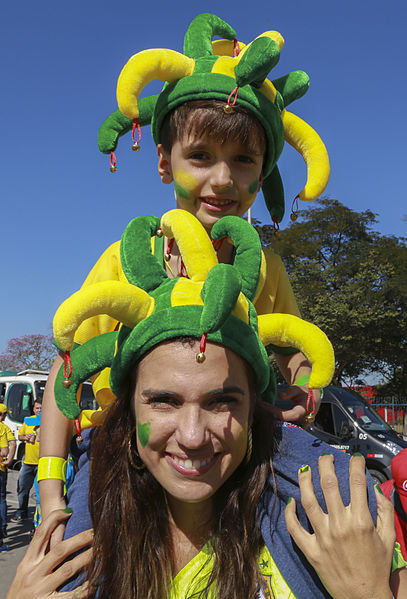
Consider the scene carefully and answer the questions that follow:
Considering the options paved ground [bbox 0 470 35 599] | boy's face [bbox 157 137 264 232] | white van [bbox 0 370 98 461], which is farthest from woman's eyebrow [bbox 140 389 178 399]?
white van [bbox 0 370 98 461]

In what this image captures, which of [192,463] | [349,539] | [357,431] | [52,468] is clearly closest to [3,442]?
[357,431]

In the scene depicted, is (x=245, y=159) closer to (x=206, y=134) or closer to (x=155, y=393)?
(x=206, y=134)

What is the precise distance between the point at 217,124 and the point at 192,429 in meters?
1.11

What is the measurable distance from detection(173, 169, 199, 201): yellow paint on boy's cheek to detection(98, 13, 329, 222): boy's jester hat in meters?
0.23

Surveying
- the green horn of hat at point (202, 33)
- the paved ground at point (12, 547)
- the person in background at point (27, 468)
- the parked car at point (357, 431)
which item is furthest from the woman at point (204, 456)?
the parked car at point (357, 431)

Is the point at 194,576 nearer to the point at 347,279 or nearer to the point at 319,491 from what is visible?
the point at 319,491

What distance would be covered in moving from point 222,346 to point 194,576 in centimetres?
73

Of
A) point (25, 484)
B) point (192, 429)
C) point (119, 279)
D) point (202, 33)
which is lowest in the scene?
point (25, 484)

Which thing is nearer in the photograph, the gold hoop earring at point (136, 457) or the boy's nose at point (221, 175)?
the gold hoop earring at point (136, 457)

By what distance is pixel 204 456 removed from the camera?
1.64 meters

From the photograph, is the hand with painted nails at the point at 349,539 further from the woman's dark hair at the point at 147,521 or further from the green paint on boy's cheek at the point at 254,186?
the green paint on boy's cheek at the point at 254,186

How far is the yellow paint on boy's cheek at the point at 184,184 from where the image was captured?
2.15 meters

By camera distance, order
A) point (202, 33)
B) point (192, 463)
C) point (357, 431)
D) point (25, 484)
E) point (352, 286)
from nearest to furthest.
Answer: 1. point (192, 463)
2. point (202, 33)
3. point (25, 484)
4. point (357, 431)
5. point (352, 286)

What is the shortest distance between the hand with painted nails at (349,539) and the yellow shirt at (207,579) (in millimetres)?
156
